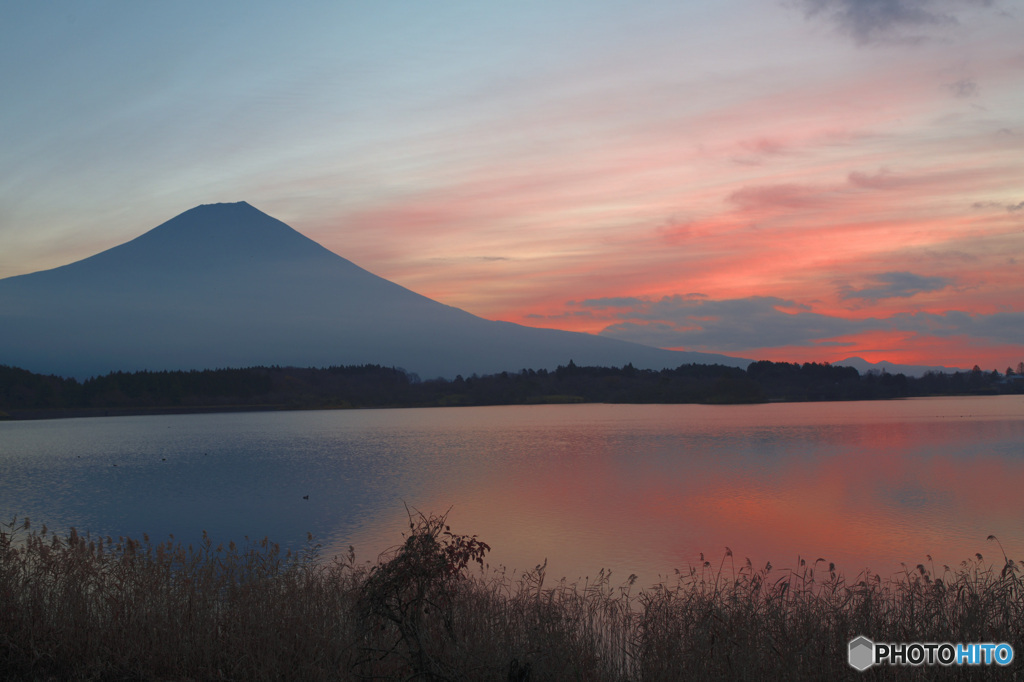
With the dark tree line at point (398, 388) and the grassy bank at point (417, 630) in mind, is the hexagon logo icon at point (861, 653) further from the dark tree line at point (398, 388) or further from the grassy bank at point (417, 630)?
the dark tree line at point (398, 388)

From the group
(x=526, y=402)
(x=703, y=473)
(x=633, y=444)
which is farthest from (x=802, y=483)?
(x=526, y=402)

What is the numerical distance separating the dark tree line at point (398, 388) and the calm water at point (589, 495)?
235 ft

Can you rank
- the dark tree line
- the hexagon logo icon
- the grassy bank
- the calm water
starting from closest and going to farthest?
the grassy bank → the hexagon logo icon → the calm water → the dark tree line

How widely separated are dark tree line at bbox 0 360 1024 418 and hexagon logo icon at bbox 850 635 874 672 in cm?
11098

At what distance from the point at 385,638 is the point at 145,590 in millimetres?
3087

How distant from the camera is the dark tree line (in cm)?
10438

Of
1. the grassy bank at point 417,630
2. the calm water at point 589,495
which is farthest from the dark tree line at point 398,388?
the grassy bank at point 417,630

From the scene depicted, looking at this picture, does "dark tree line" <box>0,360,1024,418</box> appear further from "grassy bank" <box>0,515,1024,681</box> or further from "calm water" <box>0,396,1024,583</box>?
"grassy bank" <box>0,515,1024,681</box>

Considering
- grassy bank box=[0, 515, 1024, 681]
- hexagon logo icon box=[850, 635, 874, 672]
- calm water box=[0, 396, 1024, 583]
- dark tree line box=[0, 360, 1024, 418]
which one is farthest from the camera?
dark tree line box=[0, 360, 1024, 418]

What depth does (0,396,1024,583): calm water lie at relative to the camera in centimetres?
1513

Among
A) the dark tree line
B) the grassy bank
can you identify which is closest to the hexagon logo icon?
the grassy bank

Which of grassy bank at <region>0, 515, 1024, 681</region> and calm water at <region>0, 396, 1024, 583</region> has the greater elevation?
grassy bank at <region>0, 515, 1024, 681</region>

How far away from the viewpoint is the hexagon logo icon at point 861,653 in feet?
21.1

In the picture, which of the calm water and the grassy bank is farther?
the calm water
